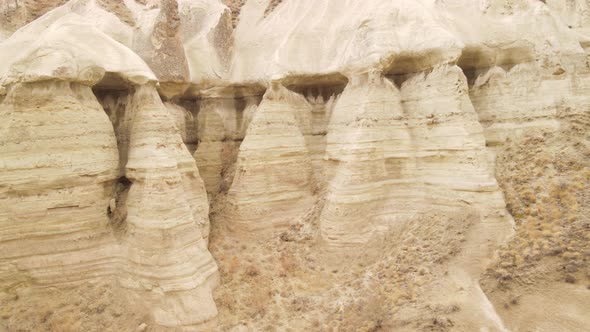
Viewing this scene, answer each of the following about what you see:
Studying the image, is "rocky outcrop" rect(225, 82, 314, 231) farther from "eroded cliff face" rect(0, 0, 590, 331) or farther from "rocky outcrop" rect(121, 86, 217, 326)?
"rocky outcrop" rect(121, 86, 217, 326)

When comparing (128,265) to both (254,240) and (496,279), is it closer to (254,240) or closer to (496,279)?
(254,240)

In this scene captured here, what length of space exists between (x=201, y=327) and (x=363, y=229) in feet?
16.7

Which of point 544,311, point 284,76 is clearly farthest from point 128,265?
point 544,311

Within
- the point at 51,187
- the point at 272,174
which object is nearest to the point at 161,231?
the point at 51,187

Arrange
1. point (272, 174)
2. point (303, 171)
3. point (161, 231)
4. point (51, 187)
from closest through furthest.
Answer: point (51, 187)
point (161, 231)
point (272, 174)
point (303, 171)

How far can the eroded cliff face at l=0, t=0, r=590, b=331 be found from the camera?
8773 mm

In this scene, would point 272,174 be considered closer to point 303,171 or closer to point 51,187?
point 303,171

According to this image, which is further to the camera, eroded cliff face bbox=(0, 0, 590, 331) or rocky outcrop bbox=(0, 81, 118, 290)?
eroded cliff face bbox=(0, 0, 590, 331)

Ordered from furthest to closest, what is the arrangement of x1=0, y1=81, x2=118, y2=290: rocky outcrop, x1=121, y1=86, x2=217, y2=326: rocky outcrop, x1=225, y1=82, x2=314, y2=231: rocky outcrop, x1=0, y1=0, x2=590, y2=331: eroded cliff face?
1. x1=225, y1=82, x2=314, y2=231: rocky outcrop
2. x1=121, y1=86, x2=217, y2=326: rocky outcrop
3. x1=0, y1=0, x2=590, y2=331: eroded cliff face
4. x1=0, y1=81, x2=118, y2=290: rocky outcrop

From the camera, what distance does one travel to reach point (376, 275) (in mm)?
10125

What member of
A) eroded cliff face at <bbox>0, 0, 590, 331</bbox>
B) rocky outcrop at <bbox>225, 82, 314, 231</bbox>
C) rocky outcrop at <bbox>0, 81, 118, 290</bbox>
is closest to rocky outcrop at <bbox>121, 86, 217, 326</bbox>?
eroded cliff face at <bbox>0, 0, 590, 331</bbox>

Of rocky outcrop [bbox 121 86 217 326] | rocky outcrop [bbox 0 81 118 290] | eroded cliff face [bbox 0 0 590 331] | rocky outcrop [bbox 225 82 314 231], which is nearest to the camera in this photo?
rocky outcrop [bbox 0 81 118 290]

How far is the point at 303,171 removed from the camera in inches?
504

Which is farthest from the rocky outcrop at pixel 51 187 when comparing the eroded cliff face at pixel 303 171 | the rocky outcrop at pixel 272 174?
the rocky outcrop at pixel 272 174
